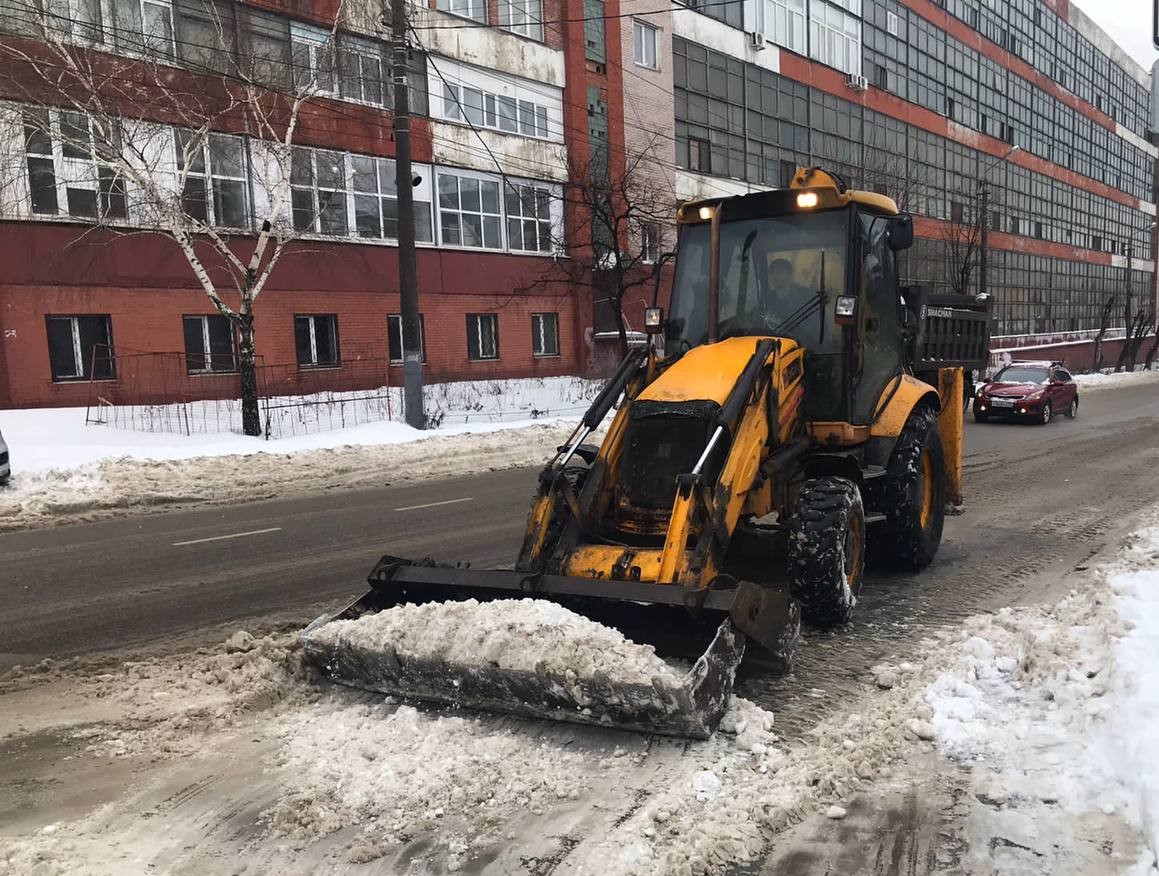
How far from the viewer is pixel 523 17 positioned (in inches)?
1130

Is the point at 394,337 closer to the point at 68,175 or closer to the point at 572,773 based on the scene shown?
the point at 68,175

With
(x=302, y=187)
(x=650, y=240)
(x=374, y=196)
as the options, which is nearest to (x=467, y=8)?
(x=374, y=196)

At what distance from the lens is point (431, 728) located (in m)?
4.34

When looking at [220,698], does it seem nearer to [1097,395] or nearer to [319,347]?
[319,347]

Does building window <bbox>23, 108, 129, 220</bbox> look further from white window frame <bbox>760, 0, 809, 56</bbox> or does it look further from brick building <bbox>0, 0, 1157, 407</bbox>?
white window frame <bbox>760, 0, 809, 56</bbox>

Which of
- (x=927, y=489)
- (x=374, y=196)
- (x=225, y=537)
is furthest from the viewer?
(x=374, y=196)

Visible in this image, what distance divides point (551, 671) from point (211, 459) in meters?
12.5

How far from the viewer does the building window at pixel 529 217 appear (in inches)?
1137

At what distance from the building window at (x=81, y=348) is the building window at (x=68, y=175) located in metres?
2.39

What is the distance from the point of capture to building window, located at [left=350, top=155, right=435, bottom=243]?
24.7 m

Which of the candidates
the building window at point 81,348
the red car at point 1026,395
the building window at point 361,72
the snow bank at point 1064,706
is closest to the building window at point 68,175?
the building window at point 81,348

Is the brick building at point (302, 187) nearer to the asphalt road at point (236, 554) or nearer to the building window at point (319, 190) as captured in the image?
the building window at point (319, 190)

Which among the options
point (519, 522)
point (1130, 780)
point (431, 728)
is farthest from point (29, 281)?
point (1130, 780)

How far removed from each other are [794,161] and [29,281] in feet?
102
